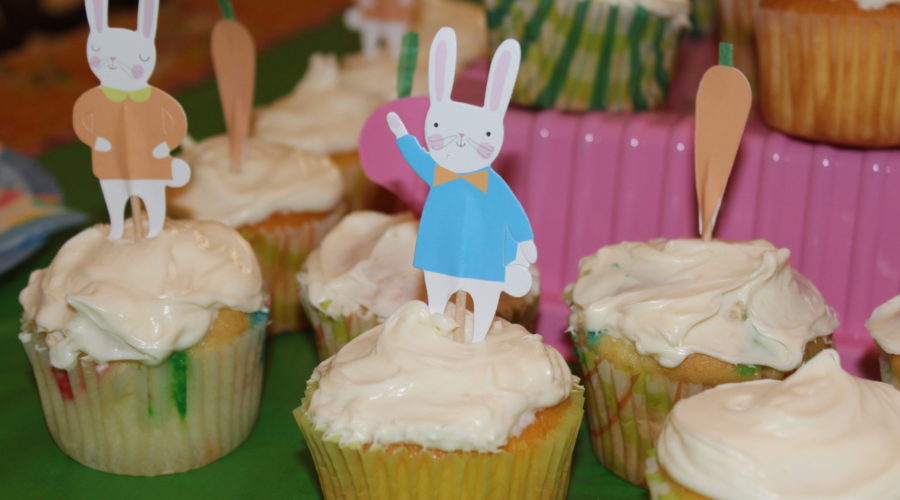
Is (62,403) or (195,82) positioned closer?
(62,403)

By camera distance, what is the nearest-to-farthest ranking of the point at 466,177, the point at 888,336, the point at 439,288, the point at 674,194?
the point at 466,177 → the point at 439,288 → the point at 888,336 → the point at 674,194

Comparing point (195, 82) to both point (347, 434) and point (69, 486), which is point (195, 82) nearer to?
point (69, 486)

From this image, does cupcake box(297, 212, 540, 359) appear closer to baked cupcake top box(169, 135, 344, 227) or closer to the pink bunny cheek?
baked cupcake top box(169, 135, 344, 227)

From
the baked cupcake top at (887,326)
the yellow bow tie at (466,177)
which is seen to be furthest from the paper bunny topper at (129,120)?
the baked cupcake top at (887,326)

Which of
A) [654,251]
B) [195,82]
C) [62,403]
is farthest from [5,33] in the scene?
[654,251]

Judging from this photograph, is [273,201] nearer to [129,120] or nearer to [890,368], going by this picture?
[129,120]

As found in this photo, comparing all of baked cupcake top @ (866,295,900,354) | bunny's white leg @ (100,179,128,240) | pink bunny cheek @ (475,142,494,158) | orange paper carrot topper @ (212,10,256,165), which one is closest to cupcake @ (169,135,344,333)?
orange paper carrot topper @ (212,10,256,165)

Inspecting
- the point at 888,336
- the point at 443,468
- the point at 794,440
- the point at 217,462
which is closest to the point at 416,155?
the point at 443,468
